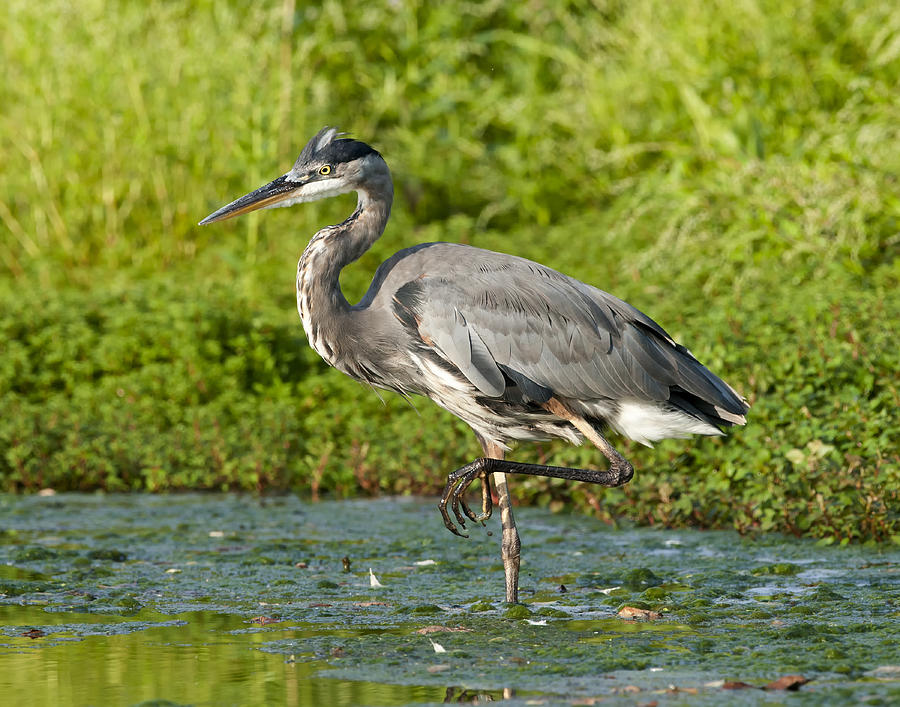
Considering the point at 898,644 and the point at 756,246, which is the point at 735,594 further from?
the point at 756,246

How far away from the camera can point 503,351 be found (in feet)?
16.8

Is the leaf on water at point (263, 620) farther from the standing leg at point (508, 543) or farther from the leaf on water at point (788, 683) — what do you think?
the leaf on water at point (788, 683)

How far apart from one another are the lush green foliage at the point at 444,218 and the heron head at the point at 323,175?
6.46ft

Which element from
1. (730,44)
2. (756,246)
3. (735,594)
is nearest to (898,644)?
(735,594)

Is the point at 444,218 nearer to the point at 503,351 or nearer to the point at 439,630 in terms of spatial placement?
the point at 503,351

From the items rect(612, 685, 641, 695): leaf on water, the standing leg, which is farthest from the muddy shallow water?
the standing leg

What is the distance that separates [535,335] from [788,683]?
1.98 meters

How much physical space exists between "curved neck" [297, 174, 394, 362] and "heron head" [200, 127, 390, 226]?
67 mm

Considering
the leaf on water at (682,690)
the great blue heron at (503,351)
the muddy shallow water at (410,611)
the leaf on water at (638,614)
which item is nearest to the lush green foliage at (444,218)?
the muddy shallow water at (410,611)

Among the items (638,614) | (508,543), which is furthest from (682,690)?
(508,543)

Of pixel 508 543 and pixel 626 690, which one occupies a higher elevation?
pixel 508 543

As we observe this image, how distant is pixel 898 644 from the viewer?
4.00 meters

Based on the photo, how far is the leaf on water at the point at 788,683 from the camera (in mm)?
3549

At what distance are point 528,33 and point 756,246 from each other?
5.36 meters
